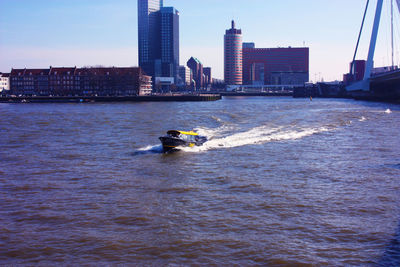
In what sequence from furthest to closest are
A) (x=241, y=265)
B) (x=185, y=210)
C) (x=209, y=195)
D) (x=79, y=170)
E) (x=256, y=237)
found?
(x=79, y=170) → (x=209, y=195) → (x=185, y=210) → (x=256, y=237) → (x=241, y=265)

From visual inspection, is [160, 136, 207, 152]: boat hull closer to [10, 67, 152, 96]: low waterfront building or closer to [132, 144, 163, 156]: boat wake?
[132, 144, 163, 156]: boat wake

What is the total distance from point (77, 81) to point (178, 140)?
133 metres

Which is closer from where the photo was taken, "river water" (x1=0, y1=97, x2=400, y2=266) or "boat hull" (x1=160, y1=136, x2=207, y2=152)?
"river water" (x1=0, y1=97, x2=400, y2=266)

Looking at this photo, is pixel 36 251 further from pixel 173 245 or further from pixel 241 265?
pixel 241 265

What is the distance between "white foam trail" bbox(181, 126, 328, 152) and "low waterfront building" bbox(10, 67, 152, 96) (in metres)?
108

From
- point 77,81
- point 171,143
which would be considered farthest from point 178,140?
point 77,81

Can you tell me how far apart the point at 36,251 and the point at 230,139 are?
70.8 ft

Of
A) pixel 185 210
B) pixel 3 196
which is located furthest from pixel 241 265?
pixel 3 196

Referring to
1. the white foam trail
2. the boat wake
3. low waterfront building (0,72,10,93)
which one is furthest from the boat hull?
low waterfront building (0,72,10,93)

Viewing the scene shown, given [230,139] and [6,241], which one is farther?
[230,139]

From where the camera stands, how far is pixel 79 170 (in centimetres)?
2092

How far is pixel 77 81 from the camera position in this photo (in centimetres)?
15150

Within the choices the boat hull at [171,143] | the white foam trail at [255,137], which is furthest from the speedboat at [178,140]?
the white foam trail at [255,137]

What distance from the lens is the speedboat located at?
86.3ft
